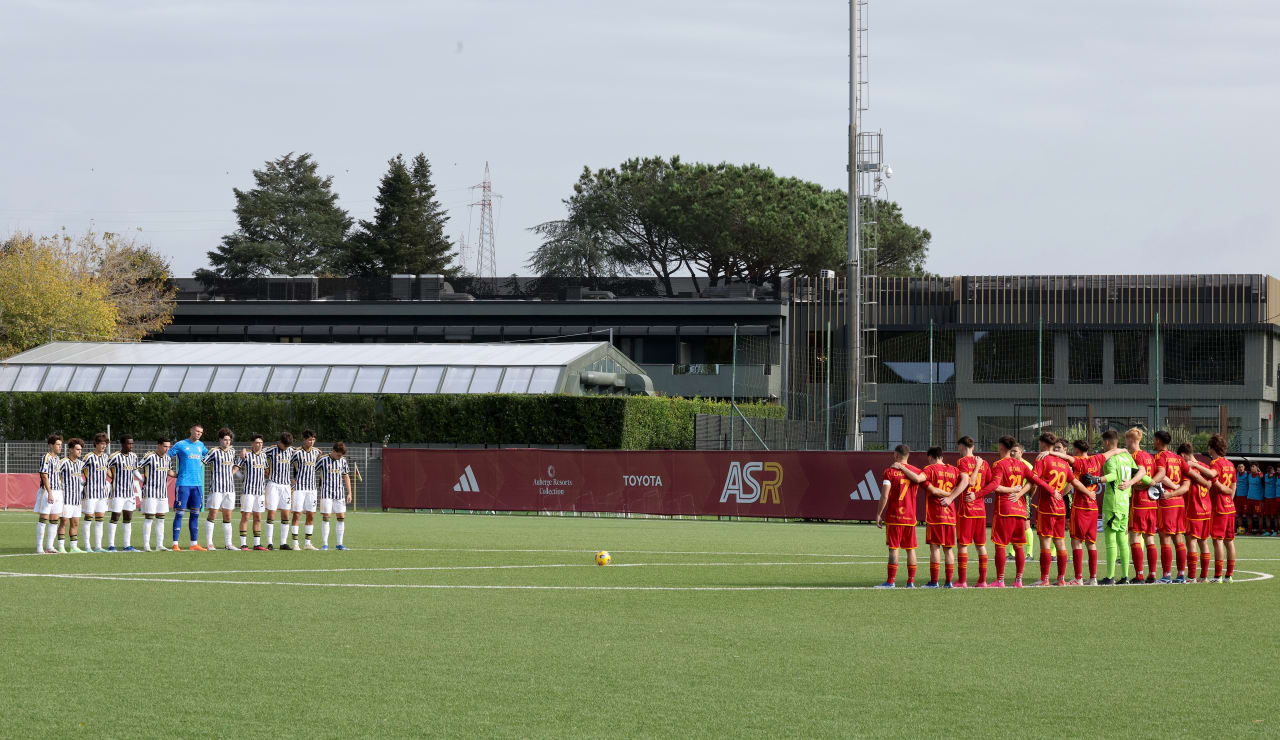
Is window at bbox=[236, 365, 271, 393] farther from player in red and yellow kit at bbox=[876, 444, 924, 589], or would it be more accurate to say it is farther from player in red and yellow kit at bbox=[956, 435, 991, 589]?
player in red and yellow kit at bbox=[956, 435, 991, 589]

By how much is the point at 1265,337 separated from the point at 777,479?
3361 cm

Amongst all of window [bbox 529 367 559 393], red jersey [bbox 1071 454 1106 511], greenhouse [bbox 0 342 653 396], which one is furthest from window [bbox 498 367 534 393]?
red jersey [bbox 1071 454 1106 511]

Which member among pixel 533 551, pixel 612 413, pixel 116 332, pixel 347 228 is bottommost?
pixel 533 551

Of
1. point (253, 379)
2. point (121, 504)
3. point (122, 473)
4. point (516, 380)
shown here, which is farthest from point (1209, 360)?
point (121, 504)

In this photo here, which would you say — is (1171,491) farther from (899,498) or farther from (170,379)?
(170,379)

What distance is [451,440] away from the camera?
45344mm

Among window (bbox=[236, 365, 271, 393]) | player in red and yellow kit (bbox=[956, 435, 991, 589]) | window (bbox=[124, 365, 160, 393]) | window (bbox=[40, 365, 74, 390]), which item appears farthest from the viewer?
window (bbox=[40, 365, 74, 390])

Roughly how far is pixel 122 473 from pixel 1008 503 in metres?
13.7

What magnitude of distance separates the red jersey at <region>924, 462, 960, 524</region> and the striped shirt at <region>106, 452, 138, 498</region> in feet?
42.0

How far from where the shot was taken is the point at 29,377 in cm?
4984

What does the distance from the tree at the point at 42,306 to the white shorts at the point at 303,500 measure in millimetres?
40530

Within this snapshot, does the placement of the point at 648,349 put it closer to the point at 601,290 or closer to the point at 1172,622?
the point at 601,290

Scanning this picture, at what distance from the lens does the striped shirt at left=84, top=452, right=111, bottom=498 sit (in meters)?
21.8

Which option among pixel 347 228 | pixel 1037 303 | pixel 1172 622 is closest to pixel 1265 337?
pixel 1037 303
